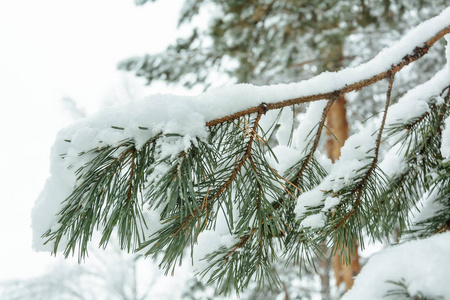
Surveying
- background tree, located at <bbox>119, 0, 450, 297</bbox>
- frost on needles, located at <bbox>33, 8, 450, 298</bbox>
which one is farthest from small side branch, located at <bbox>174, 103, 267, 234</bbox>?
background tree, located at <bbox>119, 0, 450, 297</bbox>

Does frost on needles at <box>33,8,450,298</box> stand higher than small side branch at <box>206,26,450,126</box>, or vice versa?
small side branch at <box>206,26,450,126</box>

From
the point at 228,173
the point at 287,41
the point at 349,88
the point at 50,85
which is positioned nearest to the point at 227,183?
the point at 228,173

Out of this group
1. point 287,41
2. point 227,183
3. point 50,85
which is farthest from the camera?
point 50,85

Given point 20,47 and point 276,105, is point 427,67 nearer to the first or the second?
point 276,105

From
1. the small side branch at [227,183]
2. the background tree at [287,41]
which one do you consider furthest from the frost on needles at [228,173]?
the background tree at [287,41]

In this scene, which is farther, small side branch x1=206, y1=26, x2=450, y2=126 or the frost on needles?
small side branch x1=206, y1=26, x2=450, y2=126

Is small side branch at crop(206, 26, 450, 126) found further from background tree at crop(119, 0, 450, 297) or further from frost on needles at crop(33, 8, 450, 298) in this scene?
background tree at crop(119, 0, 450, 297)

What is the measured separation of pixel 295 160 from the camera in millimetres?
1173

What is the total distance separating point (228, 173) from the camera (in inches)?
36.1

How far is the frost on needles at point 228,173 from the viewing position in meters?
0.78

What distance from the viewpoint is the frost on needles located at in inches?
30.6

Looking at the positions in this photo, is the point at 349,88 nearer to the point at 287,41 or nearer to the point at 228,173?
the point at 228,173

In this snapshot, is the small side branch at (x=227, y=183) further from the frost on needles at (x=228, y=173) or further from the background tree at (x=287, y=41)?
the background tree at (x=287, y=41)

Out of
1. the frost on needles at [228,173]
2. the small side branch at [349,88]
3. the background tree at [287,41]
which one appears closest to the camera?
the frost on needles at [228,173]
